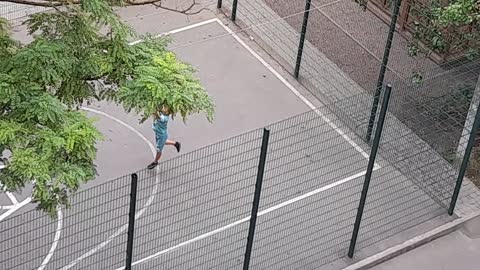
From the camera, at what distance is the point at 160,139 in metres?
13.6

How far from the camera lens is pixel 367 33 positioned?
17172 millimetres

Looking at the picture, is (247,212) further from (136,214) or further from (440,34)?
(440,34)

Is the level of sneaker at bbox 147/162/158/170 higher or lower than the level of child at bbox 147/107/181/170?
lower

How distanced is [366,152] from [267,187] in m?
1.87

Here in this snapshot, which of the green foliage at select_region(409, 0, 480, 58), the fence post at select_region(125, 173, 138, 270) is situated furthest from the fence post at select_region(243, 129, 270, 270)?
the green foliage at select_region(409, 0, 480, 58)

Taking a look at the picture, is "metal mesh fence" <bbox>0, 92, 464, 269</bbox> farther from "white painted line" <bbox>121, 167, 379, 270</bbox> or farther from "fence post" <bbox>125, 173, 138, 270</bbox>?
"fence post" <bbox>125, 173, 138, 270</bbox>

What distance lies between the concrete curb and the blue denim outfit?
299 cm

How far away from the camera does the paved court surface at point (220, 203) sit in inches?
477

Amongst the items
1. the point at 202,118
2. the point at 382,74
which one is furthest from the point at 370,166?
the point at 202,118

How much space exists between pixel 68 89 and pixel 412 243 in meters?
6.06

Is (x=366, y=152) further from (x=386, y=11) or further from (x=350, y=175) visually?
(x=386, y=11)

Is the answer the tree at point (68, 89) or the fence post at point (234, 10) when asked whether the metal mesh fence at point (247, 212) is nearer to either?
the tree at point (68, 89)

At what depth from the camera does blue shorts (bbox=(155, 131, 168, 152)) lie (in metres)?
13.5

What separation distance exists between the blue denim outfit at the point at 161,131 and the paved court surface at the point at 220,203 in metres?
0.32
